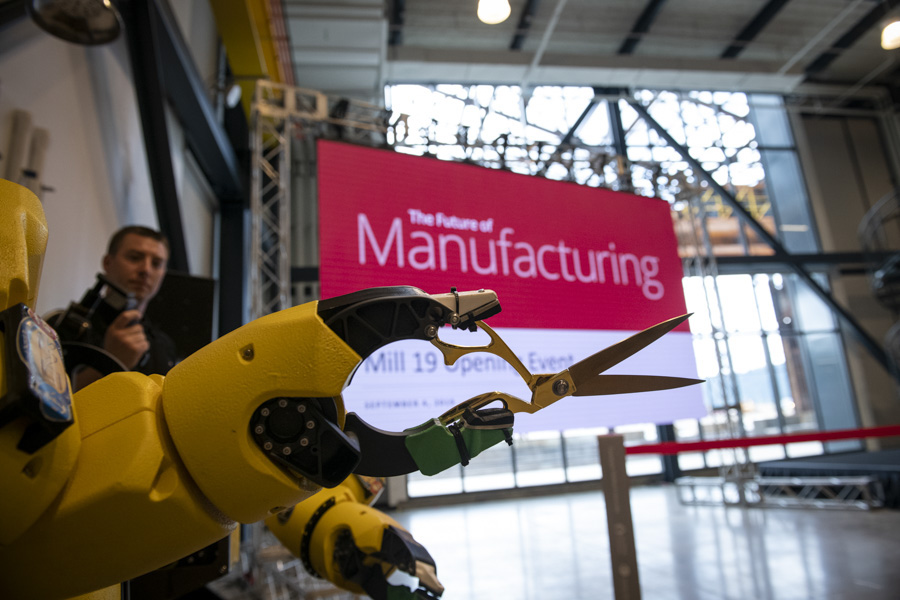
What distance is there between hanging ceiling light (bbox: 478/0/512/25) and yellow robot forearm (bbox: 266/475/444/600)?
1.29m

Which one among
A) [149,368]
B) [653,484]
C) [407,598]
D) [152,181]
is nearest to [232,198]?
[152,181]

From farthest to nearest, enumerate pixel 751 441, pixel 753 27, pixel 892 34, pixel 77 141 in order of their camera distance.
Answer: pixel 753 27, pixel 892 34, pixel 77 141, pixel 751 441

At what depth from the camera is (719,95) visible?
36.9 feet

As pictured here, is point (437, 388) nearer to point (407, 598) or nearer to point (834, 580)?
point (407, 598)

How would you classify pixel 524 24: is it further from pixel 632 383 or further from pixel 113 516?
pixel 113 516

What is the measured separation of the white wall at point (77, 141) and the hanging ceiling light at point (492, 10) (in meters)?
2.39

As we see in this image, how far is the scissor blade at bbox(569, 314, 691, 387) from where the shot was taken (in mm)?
713

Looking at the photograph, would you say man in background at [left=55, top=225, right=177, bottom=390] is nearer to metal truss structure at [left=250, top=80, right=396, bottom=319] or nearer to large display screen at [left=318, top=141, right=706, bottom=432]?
large display screen at [left=318, top=141, right=706, bottom=432]

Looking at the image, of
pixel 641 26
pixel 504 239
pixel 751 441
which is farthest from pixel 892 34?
pixel 504 239

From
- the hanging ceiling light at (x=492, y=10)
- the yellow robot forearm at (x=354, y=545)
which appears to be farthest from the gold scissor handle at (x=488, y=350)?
the hanging ceiling light at (x=492, y=10)

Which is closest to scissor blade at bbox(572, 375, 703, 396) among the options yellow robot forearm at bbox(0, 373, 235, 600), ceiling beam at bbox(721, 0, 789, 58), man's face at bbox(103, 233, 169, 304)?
yellow robot forearm at bbox(0, 373, 235, 600)

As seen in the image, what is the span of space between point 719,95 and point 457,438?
12753 millimetres

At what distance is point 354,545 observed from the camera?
4.49 feet

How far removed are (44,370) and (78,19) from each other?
2268mm
